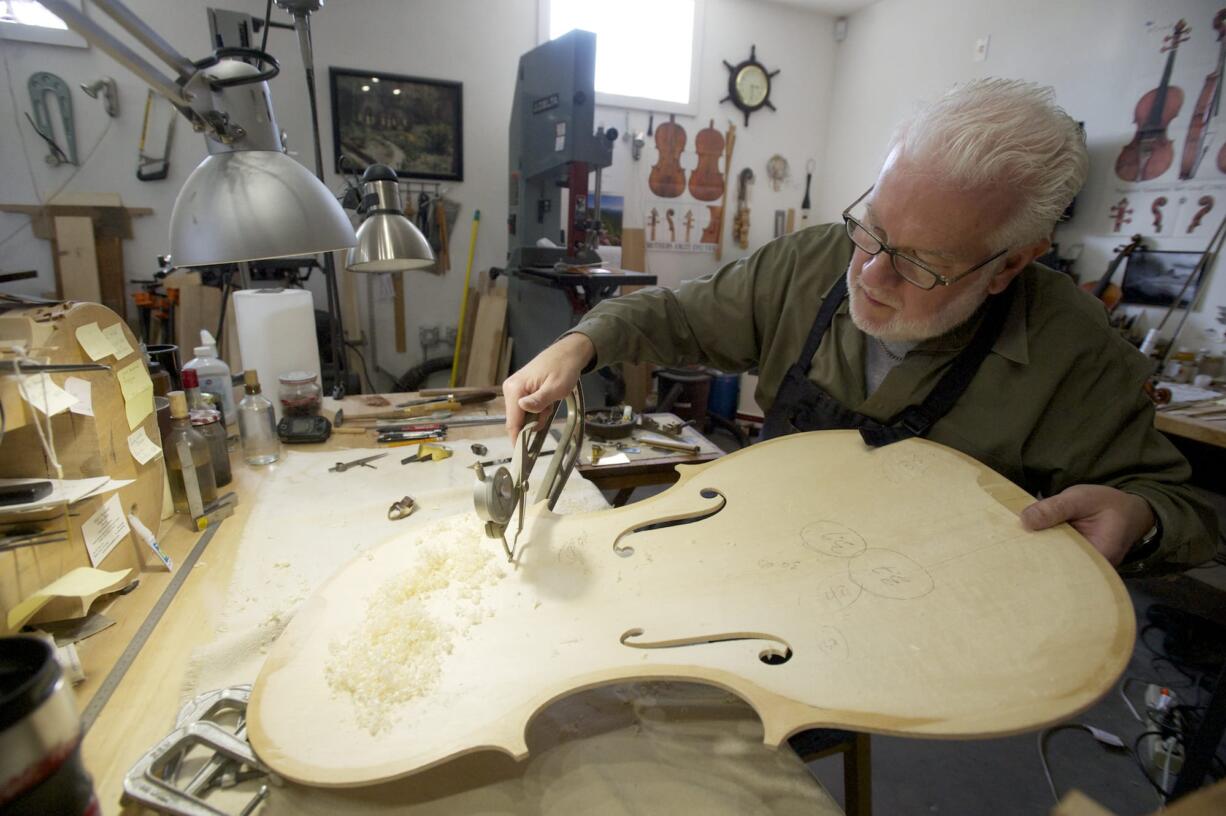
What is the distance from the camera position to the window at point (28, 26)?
309 cm

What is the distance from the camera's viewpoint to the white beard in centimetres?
113

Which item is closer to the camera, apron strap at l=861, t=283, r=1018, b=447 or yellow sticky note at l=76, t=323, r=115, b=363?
yellow sticky note at l=76, t=323, r=115, b=363

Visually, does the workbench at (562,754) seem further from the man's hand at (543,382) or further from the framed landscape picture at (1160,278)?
the framed landscape picture at (1160,278)

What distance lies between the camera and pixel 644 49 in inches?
175

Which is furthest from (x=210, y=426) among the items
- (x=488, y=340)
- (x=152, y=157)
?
(x=152, y=157)

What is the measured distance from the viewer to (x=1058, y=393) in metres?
1.17

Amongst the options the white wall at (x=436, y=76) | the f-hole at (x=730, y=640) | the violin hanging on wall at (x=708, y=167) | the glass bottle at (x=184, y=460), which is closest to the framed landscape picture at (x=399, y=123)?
the white wall at (x=436, y=76)

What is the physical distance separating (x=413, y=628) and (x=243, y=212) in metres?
0.82

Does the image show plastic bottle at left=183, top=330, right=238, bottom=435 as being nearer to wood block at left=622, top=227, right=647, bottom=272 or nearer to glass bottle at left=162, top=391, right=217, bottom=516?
glass bottle at left=162, top=391, right=217, bottom=516

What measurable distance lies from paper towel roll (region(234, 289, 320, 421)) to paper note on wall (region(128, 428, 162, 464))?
0.80m

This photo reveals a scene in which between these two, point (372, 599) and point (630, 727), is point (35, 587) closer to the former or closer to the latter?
point (372, 599)

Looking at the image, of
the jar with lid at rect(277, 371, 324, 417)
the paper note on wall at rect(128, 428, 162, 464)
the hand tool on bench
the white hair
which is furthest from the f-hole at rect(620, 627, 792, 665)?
the jar with lid at rect(277, 371, 324, 417)

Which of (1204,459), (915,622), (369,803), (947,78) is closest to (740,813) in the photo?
(915,622)

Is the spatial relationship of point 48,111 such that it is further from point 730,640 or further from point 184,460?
point 730,640
